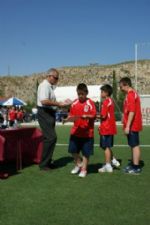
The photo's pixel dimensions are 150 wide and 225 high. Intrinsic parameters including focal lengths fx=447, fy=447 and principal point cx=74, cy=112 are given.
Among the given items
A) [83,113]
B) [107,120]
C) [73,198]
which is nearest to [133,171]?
[107,120]

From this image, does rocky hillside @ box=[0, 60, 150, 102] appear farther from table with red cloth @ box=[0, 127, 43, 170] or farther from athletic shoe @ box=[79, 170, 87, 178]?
athletic shoe @ box=[79, 170, 87, 178]

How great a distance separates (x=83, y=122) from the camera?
8359 mm

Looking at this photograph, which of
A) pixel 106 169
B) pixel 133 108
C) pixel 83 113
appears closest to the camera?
pixel 133 108

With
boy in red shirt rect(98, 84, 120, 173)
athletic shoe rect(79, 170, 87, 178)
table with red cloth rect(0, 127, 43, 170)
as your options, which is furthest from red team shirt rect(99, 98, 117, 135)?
table with red cloth rect(0, 127, 43, 170)

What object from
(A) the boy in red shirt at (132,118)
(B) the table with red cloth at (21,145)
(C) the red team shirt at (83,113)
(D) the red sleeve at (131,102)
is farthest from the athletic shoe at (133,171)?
(B) the table with red cloth at (21,145)

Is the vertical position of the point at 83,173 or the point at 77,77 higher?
the point at 77,77

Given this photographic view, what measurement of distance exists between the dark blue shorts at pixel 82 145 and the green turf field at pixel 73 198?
455 mm

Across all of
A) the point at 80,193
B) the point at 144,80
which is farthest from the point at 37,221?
the point at 144,80

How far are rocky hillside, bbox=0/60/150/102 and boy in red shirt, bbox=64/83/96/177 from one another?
83477 mm

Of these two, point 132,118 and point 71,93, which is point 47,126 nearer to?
point 132,118

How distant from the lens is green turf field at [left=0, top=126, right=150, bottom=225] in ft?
17.7

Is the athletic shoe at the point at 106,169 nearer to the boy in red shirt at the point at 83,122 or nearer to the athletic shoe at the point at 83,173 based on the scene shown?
the boy in red shirt at the point at 83,122

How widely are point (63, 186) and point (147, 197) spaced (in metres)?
1.49

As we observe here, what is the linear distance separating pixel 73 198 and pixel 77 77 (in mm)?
94697
